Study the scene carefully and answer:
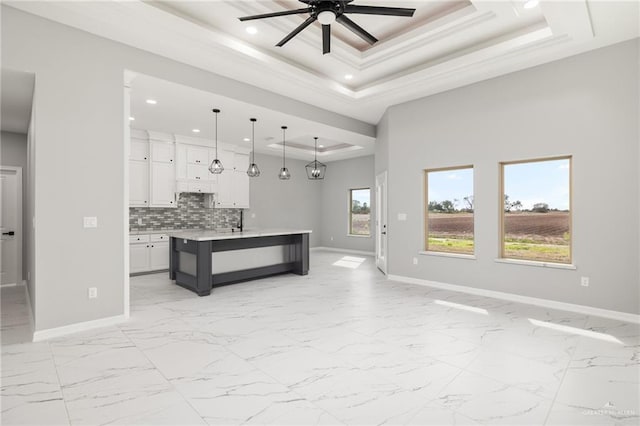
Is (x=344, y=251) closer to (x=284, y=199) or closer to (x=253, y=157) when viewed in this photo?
(x=284, y=199)

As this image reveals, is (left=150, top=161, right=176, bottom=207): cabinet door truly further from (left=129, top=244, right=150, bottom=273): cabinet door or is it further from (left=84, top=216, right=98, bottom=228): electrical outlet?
(left=84, top=216, right=98, bottom=228): electrical outlet

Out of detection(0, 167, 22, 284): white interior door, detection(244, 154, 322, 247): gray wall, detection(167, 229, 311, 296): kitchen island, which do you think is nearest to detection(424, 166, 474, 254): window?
detection(167, 229, 311, 296): kitchen island

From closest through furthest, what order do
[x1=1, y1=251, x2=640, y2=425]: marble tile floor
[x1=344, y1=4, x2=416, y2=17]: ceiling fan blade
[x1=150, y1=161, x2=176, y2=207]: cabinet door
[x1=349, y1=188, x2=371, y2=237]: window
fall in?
[x1=1, y1=251, x2=640, y2=425]: marble tile floor → [x1=344, y1=4, x2=416, y2=17]: ceiling fan blade → [x1=150, y1=161, x2=176, y2=207]: cabinet door → [x1=349, y1=188, x2=371, y2=237]: window

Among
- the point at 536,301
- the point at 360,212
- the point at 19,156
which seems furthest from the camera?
the point at 360,212

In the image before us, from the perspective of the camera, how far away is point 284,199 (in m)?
9.66

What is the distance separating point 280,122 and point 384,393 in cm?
474

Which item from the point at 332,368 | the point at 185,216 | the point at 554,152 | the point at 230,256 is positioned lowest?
the point at 332,368

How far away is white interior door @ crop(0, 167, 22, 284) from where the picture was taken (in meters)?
5.45

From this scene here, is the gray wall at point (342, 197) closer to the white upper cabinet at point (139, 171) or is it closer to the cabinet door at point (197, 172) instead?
the cabinet door at point (197, 172)

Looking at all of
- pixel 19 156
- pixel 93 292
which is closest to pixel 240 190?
pixel 19 156

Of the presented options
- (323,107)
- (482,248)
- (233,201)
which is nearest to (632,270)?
(482,248)

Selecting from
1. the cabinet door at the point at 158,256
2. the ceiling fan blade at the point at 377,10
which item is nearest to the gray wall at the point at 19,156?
the cabinet door at the point at 158,256

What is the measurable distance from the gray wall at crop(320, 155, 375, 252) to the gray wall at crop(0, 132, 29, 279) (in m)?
7.27

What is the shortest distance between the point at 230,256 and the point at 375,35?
13.0 ft
